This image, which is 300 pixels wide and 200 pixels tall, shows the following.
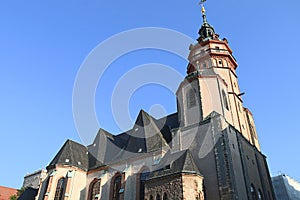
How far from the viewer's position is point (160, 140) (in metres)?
23.4

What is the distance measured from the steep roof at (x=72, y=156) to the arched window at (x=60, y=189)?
1892 mm

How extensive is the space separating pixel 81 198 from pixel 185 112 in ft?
46.2

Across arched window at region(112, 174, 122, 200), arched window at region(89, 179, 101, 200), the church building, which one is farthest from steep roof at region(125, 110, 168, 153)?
arched window at region(89, 179, 101, 200)

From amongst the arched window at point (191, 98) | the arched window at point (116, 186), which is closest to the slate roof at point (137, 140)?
the arched window at point (116, 186)

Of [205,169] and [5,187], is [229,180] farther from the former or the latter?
[5,187]

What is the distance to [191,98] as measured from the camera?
23.6 m

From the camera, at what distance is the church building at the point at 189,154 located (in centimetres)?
1777

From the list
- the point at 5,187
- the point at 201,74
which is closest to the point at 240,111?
the point at 201,74

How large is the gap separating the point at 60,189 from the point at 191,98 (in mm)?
15842

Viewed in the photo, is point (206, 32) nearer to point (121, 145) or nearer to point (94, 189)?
point (121, 145)

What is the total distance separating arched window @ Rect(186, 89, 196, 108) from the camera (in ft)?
76.2

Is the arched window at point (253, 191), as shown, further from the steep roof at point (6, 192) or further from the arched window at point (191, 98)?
the steep roof at point (6, 192)

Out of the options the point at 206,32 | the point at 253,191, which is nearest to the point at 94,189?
the point at 253,191

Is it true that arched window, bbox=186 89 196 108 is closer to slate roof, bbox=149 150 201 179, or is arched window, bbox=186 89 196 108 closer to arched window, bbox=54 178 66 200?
slate roof, bbox=149 150 201 179
